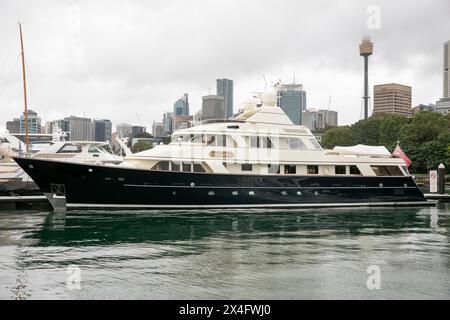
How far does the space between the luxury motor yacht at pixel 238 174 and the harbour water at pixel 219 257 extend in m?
1.68

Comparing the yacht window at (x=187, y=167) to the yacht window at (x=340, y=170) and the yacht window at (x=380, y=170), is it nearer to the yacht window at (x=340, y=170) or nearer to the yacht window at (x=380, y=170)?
the yacht window at (x=340, y=170)

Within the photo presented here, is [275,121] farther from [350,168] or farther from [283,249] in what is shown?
[283,249]

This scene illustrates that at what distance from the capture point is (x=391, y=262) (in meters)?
12.5

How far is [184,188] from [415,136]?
53414 mm

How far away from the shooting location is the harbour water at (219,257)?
955 cm

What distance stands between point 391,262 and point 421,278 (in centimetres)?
173

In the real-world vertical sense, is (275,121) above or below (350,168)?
above

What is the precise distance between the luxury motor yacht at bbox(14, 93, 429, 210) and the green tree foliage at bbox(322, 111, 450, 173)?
37.7 meters

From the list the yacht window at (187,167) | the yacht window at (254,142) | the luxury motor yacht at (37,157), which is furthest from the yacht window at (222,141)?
the luxury motor yacht at (37,157)

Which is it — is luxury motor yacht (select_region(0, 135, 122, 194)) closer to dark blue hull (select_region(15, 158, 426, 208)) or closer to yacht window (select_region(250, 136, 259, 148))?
dark blue hull (select_region(15, 158, 426, 208))

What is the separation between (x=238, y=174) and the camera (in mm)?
24250
